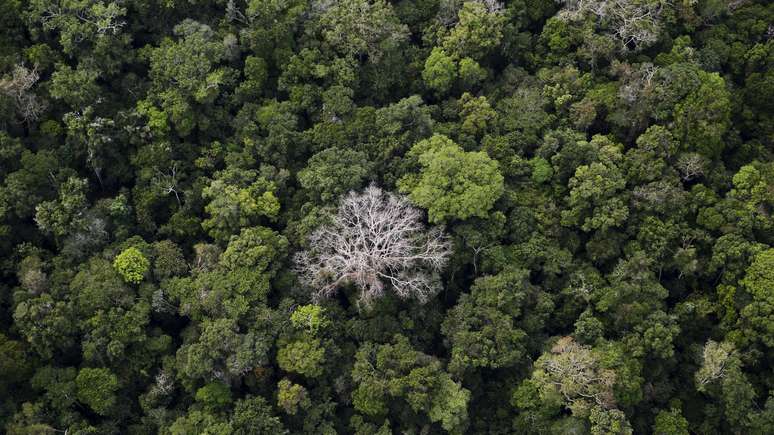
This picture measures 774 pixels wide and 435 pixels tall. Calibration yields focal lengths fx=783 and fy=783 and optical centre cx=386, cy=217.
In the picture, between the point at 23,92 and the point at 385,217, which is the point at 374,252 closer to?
the point at 385,217

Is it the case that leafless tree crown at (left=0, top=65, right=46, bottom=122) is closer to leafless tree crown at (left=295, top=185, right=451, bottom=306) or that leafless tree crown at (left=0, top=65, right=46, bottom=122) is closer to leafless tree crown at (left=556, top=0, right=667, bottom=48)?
leafless tree crown at (left=295, top=185, right=451, bottom=306)

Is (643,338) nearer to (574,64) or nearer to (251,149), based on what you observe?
(574,64)

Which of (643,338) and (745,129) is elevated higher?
(745,129)

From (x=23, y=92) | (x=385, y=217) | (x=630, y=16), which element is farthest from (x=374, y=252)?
(x=630, y=16)

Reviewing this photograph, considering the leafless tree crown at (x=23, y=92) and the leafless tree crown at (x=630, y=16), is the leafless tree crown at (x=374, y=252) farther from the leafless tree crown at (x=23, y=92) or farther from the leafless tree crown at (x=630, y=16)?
the leafless tree crown at (x=23, y=92)

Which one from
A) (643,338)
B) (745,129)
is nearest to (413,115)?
(643,338)

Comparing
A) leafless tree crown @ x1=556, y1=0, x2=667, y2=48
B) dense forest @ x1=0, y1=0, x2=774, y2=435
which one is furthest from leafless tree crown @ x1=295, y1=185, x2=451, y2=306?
leafless tree crown @ x1=556, y1=0, x2=667, y2=48
